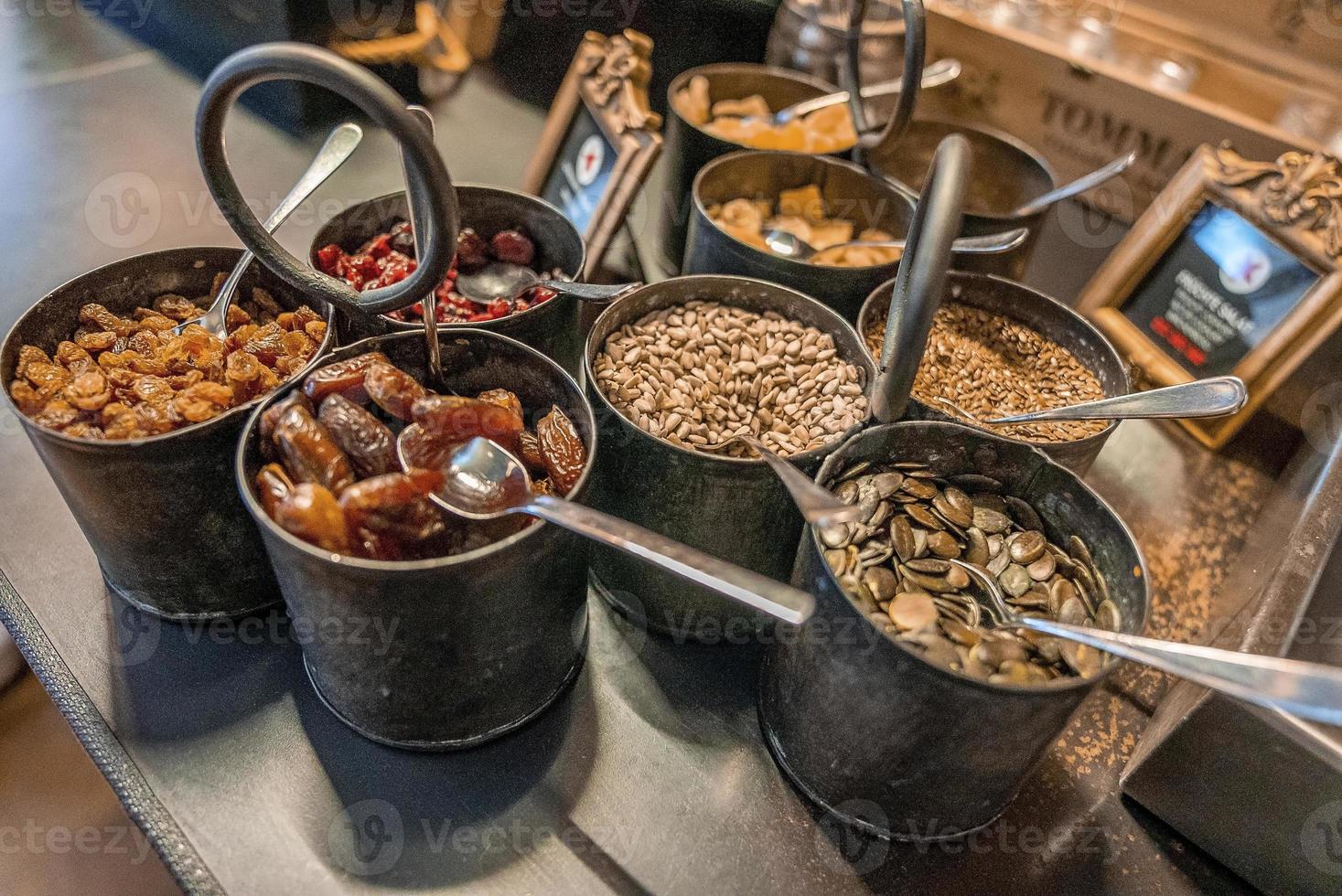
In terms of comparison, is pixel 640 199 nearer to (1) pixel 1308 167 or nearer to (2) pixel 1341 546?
(1) pixel 1308 167

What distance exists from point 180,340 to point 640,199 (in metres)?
0.90

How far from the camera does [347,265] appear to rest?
0.97 m

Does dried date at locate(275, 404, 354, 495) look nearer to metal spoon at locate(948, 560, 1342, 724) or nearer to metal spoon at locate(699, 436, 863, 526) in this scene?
metal spoon at locate(699, 436, 863, 526)

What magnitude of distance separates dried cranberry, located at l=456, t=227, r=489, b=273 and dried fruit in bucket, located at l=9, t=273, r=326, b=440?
22cm

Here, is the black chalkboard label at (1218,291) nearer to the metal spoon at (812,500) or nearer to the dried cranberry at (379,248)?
the metal spoon at (812,500)

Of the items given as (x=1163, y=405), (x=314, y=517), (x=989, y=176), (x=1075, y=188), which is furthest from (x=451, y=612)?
(x=989, y=176)

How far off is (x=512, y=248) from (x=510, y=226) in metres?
0.05

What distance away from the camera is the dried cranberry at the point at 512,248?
1.07 metres

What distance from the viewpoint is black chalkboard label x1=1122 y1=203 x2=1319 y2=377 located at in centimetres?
112

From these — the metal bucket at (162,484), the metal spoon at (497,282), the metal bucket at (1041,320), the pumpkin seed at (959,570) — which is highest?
the metal bucket at (1041,320)

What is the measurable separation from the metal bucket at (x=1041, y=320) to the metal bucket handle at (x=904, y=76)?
0.68ft

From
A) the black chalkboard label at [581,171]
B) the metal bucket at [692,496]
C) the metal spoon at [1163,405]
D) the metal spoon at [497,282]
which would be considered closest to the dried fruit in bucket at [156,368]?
the metal spoon at [497,282]

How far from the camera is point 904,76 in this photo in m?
1.04

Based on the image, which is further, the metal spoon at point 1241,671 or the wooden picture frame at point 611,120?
the wooden picture frame at point 611,120
